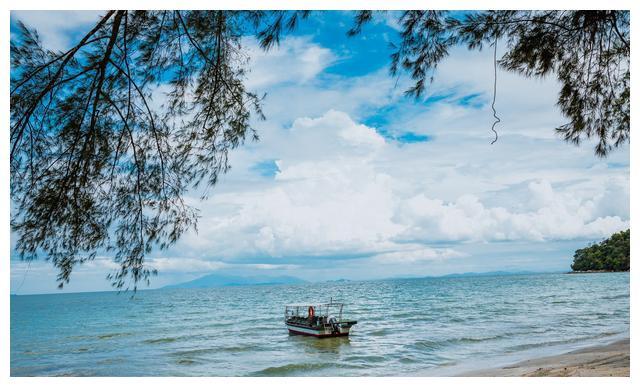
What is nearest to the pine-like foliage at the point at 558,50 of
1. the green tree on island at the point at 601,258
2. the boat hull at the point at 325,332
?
the boat hull at the point at 325,332

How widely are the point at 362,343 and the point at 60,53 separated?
1112 centimetres

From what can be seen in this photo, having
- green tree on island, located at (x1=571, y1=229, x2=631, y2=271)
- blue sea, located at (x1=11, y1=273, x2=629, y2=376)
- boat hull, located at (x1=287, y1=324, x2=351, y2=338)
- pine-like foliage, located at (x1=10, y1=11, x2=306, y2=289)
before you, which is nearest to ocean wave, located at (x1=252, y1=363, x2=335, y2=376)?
blue sea, located at (x1=11, y1=273, x2=629, y2=376)

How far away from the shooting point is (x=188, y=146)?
373 cm

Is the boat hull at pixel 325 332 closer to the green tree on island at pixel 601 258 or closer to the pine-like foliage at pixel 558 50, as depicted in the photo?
the pine-like foliage at pixel 558 50

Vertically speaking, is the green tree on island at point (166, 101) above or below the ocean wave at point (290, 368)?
above

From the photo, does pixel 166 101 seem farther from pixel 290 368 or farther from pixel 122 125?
pixel 290 368

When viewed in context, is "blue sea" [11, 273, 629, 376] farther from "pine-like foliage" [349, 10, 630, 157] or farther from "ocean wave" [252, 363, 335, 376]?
"pine-like foliage" [349, 10, 630, 157]

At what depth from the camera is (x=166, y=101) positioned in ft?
12.3

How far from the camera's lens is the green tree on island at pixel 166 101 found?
3.31 meters

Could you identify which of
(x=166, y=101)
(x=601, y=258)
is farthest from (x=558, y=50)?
(x=601, y=258)

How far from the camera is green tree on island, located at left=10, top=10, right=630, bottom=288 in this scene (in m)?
3.31

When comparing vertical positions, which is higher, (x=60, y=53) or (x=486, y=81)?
(x=486, y=81)
